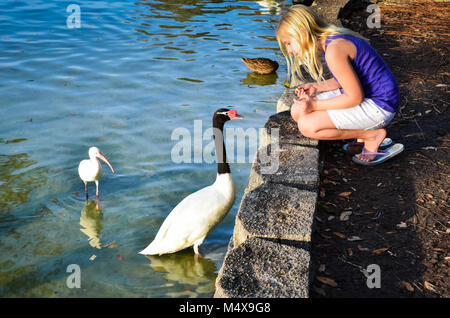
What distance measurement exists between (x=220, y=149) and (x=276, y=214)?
3.98 feet

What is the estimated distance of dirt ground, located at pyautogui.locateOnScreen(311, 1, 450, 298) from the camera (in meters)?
3.03

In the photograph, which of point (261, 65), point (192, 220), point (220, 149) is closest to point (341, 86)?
point (220, 149)

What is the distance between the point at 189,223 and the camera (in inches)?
149

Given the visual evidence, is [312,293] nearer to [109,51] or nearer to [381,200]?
[381,200]

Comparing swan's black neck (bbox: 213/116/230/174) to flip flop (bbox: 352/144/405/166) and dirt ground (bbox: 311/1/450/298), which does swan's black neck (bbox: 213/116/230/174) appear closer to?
dirt ground (bbox: 311/1/450/298)

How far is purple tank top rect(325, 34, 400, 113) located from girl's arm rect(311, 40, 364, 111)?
5.3 inches

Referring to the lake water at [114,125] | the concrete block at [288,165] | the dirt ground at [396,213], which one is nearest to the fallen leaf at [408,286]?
the dirt ground at [396,213]

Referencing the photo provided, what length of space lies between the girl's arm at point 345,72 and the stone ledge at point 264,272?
1679 mm

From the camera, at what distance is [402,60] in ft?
23.8

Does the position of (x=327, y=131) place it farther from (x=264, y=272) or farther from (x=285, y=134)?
(x=264, y=272)

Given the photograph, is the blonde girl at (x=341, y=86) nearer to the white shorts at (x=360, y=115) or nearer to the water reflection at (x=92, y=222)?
the white shorts at (x=360, y=115)

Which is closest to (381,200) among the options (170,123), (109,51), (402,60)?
(170,123)

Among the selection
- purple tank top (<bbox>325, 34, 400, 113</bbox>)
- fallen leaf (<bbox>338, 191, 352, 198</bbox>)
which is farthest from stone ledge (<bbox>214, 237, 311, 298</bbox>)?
purple tank top (<bbox>325, 34, 400, 113</bbox>)
